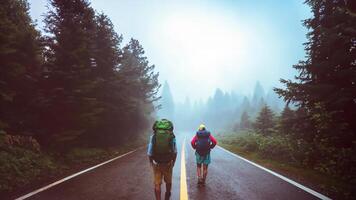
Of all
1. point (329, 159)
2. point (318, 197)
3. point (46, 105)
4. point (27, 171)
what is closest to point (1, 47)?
point (46, 105)

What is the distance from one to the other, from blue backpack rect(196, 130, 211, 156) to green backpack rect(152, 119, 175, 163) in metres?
3.18

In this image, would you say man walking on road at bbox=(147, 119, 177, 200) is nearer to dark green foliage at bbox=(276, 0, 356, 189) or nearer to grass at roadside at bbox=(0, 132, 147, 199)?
grass at roadside at bbox=(0, 132, 147, 199)

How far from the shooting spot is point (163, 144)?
6273mm

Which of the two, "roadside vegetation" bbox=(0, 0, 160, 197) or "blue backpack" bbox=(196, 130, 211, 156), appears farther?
"roadside vegetation" bbox=(0, 0, 160, 197)

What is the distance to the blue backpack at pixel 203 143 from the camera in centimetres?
938

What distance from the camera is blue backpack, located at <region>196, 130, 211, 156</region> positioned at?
30.8 feet

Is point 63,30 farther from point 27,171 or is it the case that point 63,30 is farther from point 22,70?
point 27,171

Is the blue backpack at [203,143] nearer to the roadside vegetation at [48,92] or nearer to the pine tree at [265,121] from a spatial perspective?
the roadside vegetation at [48,92]

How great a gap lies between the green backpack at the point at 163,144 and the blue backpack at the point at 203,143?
3178 millimetres

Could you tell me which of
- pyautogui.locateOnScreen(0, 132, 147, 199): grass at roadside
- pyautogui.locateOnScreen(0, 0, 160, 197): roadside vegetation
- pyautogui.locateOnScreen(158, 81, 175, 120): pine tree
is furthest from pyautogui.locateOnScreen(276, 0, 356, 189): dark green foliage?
pyautogui.locateOnScreen(158, 81, 175, 120): pine tree

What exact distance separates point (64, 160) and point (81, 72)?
4.61 metres

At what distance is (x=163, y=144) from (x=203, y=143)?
340 centimetres

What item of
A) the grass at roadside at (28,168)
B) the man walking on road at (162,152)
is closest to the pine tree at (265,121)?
the grass at roadside at (28,168)

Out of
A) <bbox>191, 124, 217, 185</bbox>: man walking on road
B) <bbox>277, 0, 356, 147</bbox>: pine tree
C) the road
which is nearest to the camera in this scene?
the road
